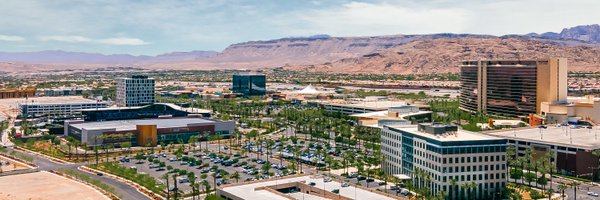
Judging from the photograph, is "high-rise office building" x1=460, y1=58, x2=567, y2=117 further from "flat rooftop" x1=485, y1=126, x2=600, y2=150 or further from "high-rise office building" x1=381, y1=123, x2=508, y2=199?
"high-rise office building" x1=381, y1=123, x2=508, y2=199

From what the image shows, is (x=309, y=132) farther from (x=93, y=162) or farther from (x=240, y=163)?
(x=93, y=162)

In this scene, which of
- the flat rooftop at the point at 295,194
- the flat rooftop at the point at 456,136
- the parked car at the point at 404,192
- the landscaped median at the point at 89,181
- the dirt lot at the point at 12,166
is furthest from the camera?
the dirt lot at the point at 12,166

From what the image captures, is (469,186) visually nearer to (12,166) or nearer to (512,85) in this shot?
(12,166)

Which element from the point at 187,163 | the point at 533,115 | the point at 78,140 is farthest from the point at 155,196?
the point at 533,115

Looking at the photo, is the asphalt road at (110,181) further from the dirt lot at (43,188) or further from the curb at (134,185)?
the dirt lot at (43,188)

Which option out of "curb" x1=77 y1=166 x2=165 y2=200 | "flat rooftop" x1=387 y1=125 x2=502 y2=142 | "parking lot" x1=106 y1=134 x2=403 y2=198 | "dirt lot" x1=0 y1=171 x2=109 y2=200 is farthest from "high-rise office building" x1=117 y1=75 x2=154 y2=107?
"flat rooftop" x1=387 y1=125 x2=502 y2=142

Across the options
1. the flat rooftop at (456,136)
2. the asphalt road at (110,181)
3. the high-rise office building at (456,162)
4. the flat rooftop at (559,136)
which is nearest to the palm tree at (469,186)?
the high-rise office building at (456,162)
